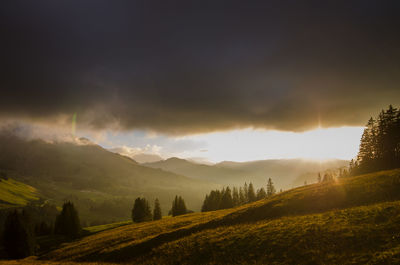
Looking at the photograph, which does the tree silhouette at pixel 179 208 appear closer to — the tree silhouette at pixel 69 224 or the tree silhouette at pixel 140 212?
the tree silhouette at pixel 140 212

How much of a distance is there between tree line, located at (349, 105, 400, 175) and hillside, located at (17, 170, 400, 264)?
1482 inches

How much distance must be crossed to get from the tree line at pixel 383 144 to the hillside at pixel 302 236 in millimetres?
37637

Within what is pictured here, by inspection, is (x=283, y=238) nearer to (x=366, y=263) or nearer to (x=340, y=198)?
(x=366, y=263)

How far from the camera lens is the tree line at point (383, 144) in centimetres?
6706

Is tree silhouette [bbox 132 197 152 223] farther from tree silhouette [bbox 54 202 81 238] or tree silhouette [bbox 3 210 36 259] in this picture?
tree silhouette [bbox 3 210 36 259]

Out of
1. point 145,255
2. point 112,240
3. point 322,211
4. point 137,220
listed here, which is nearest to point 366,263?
point 322,211

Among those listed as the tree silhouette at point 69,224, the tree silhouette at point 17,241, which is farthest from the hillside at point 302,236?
the tree silhouette at point 69,224

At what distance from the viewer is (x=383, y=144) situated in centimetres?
7006

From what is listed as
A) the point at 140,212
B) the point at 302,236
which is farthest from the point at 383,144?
the point at 140,212

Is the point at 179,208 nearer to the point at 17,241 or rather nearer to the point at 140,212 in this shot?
the point at 140,212

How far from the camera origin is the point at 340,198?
121 feet

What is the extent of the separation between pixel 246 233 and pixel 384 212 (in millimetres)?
16975

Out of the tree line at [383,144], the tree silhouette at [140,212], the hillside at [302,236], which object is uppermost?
the tree line at [383,144]

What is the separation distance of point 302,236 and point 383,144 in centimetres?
6563
